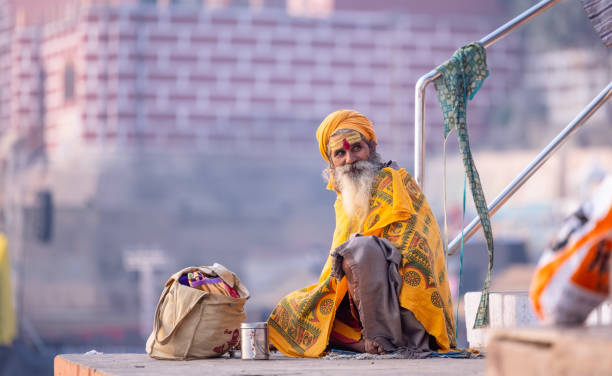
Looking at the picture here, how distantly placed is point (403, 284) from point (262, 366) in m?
0.60

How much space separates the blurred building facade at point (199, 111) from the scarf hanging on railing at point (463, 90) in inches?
912

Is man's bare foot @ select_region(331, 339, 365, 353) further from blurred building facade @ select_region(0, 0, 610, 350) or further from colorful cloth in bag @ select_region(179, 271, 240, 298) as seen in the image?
blurred building facade @ select_region(0, 0, 610, 350)

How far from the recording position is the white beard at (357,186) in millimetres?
3645

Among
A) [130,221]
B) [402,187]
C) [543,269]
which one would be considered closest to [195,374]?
[402,187]

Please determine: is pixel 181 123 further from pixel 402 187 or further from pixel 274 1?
pixel 402 187

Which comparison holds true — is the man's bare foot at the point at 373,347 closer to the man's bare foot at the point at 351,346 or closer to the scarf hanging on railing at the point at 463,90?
the man's bare foot at the point at 351,346

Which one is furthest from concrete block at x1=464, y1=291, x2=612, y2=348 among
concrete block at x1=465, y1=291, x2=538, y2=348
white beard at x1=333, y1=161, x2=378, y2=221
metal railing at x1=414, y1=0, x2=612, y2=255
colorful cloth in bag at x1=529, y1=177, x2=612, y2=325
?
colorful cloth in bag at x1=529, y1=177, x2=612, y2=325

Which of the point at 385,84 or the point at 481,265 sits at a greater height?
the point at 385,84

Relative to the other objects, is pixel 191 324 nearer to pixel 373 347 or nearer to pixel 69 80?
pixel 373 347

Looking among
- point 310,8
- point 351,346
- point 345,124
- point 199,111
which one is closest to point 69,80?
point 199,111

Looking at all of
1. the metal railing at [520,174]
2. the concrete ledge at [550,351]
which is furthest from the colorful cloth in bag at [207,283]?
the concrete ledge at [550,351]

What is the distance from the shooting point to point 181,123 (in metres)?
30.0

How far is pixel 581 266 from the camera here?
1.66 metres

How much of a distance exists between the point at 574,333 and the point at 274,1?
98.8 feet
